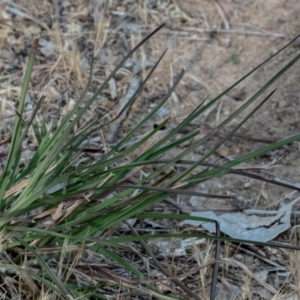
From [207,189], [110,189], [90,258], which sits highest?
[110,189]

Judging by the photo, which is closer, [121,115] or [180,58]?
[121,115]

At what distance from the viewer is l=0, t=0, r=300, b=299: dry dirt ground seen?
2646mm

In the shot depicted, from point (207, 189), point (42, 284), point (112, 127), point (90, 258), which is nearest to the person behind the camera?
point (42, 284)

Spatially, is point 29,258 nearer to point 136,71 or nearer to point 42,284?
point 42,284

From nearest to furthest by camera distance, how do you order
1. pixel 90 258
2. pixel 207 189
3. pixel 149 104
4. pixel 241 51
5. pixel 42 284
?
pixel 42 284 < pixel 90 258 < pixel 207 189 < pixel 149 104 < pixel 241 51

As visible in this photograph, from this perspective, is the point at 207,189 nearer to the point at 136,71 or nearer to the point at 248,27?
the point at 136,71

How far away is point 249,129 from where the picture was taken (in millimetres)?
2711

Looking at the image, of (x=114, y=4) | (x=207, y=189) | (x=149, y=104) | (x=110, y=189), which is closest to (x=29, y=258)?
(x=110, y=189)

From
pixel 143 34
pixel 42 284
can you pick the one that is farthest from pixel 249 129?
pixel 42 284

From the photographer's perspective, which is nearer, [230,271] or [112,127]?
[230,271]

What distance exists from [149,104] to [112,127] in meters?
0.27

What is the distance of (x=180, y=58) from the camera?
310 centimetres

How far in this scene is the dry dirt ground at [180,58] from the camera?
2646mm

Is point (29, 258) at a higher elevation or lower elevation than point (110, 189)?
lower
